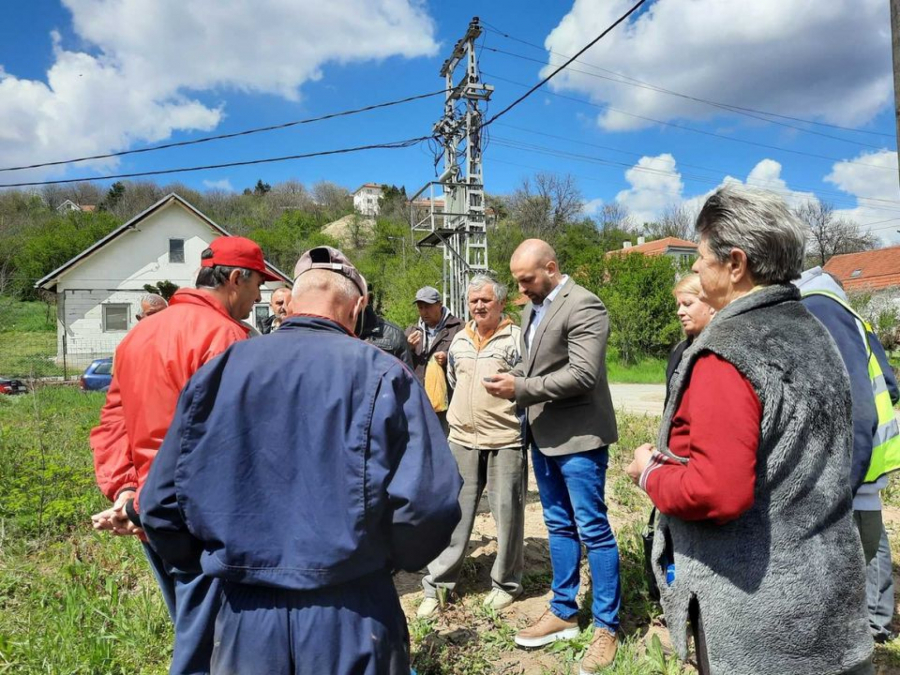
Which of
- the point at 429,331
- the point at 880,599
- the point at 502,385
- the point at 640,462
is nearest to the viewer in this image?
the point at 640,462

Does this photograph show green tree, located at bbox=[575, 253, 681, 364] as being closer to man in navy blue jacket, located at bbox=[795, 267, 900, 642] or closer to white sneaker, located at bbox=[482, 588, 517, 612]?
white sneaker, located at bbox=[482, 588, 517, 612]

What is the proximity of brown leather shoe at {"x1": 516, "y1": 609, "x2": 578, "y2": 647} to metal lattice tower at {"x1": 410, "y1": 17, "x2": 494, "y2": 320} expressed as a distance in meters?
12.0

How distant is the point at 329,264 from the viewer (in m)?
1.80

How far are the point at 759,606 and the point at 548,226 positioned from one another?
46.9 metres

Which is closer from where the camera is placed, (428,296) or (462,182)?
(428,296)

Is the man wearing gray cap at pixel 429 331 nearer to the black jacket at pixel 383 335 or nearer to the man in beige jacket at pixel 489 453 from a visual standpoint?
the black jacket at pixel 383 335

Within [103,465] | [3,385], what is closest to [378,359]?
[103,465]

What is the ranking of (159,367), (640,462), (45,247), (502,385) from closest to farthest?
(640,462), (159,367), (502,385), (45,247)

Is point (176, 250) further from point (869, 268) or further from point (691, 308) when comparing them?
point (869, 268)

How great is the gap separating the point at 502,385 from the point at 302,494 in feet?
5.34

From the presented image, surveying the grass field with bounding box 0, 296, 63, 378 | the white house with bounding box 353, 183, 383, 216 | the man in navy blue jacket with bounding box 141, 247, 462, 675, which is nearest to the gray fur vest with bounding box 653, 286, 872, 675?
the man in navy blue jacket with bounding box 141, 247, 462, 675

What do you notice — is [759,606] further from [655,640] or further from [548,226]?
[548,226]

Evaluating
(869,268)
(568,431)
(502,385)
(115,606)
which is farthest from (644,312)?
(869,268)

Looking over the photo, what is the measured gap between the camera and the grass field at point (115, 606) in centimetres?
291
